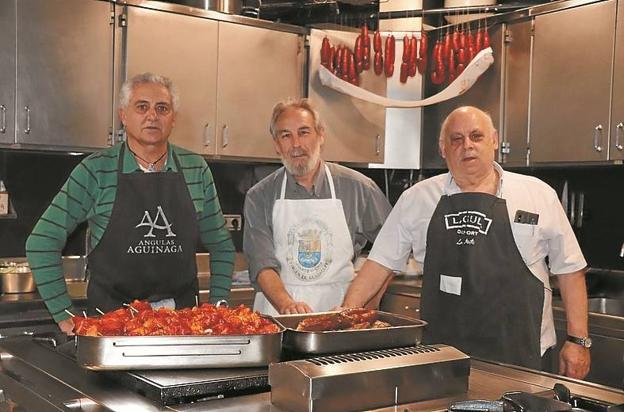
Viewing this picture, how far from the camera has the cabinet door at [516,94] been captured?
457 cm

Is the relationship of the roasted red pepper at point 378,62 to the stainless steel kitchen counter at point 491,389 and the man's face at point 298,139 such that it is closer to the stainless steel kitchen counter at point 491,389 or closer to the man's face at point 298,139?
the man's face at point 298,139

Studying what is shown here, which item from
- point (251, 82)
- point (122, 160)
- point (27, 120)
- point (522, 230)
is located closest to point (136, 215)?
point (122, 160)

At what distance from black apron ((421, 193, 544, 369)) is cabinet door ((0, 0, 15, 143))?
7.30 feet

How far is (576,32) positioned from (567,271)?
69.8 inches

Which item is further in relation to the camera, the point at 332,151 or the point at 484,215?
the point at 332,151

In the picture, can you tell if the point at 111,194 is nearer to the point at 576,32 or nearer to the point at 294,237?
the point at 294,237

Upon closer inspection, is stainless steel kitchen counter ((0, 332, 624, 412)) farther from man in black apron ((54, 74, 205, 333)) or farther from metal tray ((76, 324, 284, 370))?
man in black apron ((54, 74, 205, 333))

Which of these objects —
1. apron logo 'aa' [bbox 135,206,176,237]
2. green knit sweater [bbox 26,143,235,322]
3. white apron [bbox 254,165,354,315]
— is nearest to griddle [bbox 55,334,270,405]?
green knit sweater [bbox 26,143,235,322]

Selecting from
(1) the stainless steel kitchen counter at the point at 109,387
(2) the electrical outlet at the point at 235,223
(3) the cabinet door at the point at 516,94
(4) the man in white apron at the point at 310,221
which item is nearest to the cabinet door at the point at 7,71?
(4) the man in white apron at the point at 310,221

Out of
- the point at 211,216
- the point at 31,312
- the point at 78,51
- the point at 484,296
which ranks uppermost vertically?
the point at 78,51

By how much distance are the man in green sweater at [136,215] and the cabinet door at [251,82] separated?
4.71 ft

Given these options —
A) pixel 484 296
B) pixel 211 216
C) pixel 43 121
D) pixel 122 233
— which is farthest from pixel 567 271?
pixel 43 121

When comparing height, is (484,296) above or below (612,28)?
below

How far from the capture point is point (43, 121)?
413 cm
